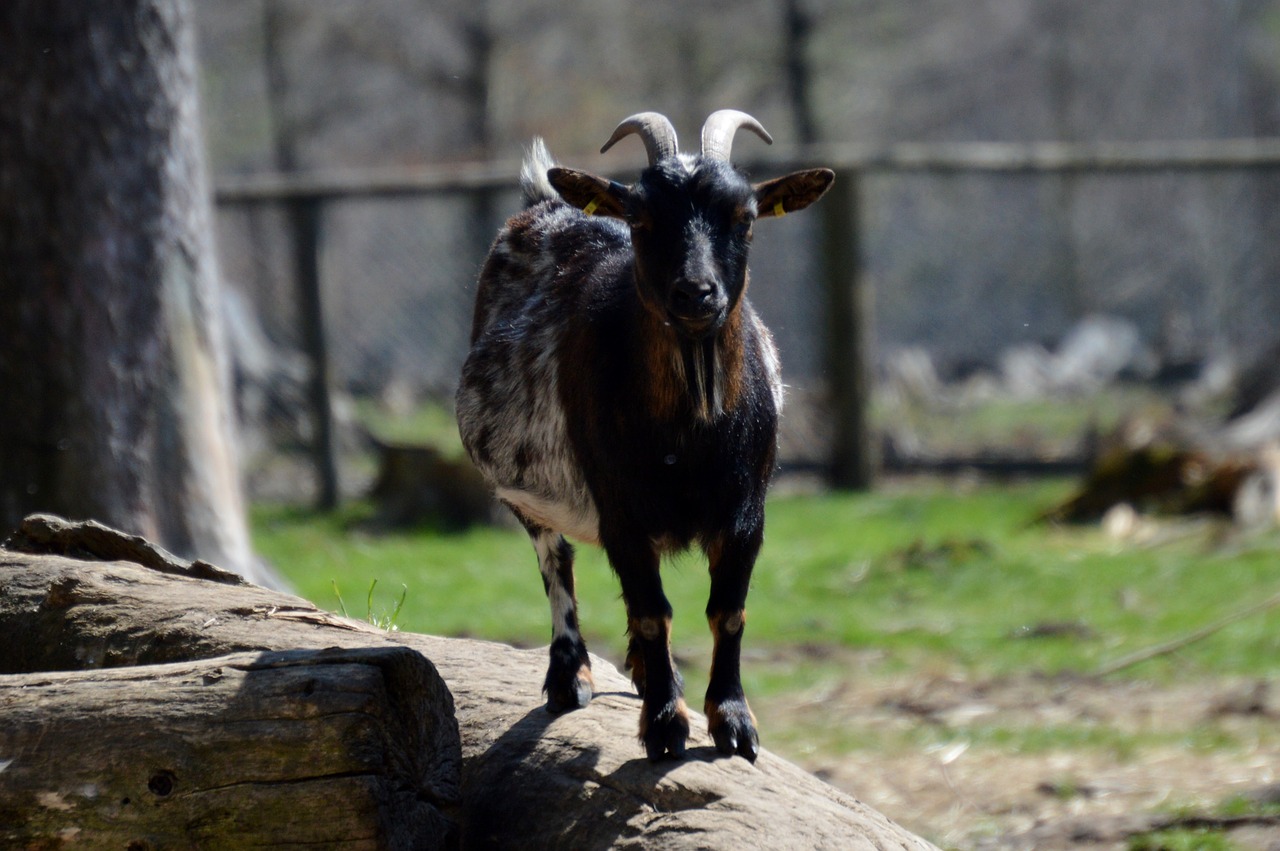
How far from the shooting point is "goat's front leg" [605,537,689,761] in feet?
11.7

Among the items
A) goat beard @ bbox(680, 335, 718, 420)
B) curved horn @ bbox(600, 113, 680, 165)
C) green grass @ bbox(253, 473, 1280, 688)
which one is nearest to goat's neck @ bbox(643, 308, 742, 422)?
goat beard @ bbox(680, 335, 718, 420)

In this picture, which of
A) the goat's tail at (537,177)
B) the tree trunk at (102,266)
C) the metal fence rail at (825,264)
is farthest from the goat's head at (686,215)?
the metal fence rail at (825,264)

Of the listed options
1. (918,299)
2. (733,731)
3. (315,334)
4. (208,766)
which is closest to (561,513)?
(733,731)

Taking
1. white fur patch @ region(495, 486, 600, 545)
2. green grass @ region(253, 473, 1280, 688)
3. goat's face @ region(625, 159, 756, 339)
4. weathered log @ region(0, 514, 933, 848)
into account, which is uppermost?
goat's face @ region(625, 159, 756, 339)

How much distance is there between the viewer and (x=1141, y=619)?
7469 mm

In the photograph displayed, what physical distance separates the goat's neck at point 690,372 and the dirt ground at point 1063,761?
182 cm

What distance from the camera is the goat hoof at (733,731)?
3.68 metres

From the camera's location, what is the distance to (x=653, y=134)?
153 inches

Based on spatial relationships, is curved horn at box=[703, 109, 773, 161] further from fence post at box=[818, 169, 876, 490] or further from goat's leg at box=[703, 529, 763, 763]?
fence post at box=[818, 169, 876, 490]

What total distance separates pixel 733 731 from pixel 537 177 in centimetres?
252

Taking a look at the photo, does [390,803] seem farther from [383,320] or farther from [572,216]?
[383,320]

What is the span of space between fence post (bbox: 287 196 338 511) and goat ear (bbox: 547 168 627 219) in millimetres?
7323

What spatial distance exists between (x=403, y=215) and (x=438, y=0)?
6.64m

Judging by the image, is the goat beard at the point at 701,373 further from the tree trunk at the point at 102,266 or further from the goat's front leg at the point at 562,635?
the tree trunk at the point at 102,266
